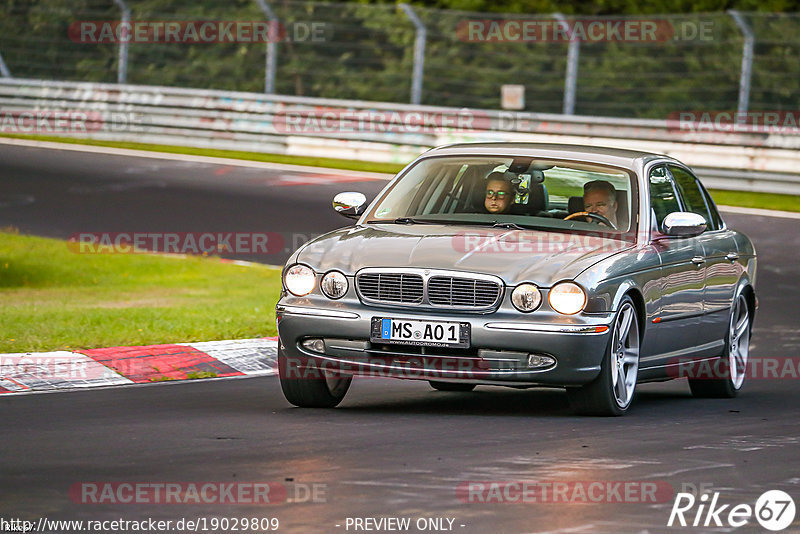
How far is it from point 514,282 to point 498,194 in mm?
1309

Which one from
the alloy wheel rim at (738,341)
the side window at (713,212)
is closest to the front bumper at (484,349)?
the alloy wheel rim at (738,341)

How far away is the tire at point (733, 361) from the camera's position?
423 inches

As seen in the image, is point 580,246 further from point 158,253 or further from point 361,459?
point 158,253

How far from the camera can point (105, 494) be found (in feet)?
20.7

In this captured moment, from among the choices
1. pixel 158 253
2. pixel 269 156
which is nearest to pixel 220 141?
pixel 269 156

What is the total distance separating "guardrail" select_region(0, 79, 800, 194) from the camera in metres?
23.6

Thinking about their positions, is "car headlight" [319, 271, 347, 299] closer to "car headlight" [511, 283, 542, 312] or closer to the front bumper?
the front bumper

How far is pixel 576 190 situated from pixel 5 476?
14.3 ft

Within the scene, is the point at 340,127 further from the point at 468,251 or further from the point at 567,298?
the point at 567,298

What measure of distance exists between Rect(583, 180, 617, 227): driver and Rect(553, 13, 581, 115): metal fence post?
15.1 m

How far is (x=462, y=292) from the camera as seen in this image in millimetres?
8539

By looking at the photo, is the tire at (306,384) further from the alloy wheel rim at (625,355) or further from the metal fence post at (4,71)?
the metal fence post at (4,71)

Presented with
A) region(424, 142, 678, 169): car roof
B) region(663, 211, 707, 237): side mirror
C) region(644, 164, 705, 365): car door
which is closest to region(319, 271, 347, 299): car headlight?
region(424, 142, 678, 169): car roof

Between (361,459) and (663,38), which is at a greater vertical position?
(663,38)
